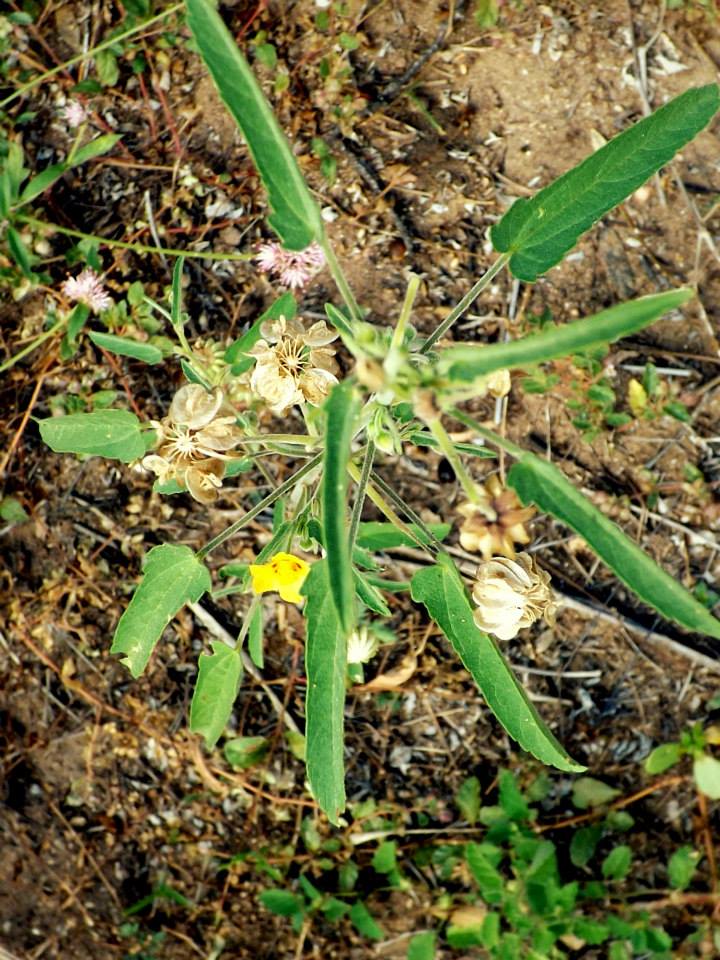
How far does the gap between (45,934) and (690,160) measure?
121 inches

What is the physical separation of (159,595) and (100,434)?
29 centimetres

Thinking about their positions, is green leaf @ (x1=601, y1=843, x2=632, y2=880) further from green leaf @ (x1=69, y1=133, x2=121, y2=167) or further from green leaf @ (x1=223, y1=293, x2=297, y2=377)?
green leaf @ (x1=69, y1=133, x2=121, y2=167)

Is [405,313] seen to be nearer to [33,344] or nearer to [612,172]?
[612,172]

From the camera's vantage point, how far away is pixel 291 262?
2506 mm

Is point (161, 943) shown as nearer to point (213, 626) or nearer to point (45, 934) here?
point (45, 934)

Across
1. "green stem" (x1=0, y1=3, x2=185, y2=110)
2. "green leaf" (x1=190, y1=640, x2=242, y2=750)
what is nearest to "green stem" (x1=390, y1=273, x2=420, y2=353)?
"green leaf" (x1=190, y1=640, x2=242, y2=750)

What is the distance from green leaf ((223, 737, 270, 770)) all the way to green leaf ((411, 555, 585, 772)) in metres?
1.32

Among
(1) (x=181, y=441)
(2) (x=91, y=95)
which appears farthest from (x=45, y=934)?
(2) (x=91, y=95)

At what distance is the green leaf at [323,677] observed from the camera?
1.26 m

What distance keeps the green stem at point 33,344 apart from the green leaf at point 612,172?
1645mm

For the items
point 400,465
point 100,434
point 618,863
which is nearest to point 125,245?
point 400,465

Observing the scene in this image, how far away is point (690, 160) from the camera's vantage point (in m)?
2.61

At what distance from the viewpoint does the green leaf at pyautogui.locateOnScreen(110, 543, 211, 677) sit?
149 centimetres

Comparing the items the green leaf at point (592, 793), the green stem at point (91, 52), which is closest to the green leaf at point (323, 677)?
the green leaf at point (592, 793)
